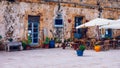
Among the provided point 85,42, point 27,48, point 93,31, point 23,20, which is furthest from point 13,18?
point 93,31

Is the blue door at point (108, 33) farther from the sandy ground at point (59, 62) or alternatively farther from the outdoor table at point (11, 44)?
the sandy ground at point (59, 62)

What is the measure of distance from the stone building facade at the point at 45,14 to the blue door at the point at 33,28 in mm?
150

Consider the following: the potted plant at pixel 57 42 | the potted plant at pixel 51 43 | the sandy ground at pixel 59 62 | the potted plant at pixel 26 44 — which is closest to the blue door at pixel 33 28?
the potted plant at pixel 26 44

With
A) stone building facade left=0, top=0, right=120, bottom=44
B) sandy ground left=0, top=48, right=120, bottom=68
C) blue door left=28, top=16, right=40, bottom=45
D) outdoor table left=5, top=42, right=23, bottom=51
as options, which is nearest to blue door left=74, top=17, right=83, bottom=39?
stone building facade left=0, top=0, right=120, bottom=44

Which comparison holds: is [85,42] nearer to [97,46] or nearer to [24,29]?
[97,46]

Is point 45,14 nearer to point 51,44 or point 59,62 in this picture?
point 51,44

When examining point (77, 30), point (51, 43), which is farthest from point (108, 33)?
point (51, 43)

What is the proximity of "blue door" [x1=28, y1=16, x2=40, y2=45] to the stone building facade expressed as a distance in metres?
0.15

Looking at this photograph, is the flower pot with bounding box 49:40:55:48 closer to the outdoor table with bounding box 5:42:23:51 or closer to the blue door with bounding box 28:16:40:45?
the blue door with bounding box 28:16:40:45

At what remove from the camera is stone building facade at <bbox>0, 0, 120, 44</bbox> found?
17188 millimetres

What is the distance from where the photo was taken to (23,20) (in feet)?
58.7

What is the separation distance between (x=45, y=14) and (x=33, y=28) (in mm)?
1389

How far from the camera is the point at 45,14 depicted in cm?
1908

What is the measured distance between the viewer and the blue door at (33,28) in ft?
60.6
